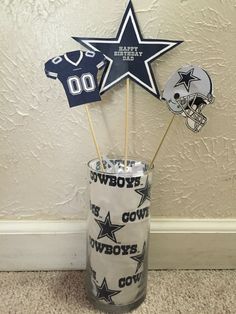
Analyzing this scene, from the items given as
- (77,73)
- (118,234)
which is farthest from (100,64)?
(118,234)

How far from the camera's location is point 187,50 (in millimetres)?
830

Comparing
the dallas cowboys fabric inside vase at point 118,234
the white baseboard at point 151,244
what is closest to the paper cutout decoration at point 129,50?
the dallas cowboys fabric inside vase at point 118,234

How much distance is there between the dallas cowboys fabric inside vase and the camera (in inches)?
29.4

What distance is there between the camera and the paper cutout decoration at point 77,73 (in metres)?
0.74

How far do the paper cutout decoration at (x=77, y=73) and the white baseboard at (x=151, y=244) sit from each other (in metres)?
0.35

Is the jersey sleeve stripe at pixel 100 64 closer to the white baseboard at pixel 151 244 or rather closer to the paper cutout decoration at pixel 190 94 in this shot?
the paper cutout decoration at pixel 190 94

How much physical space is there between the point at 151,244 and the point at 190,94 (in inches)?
15.8

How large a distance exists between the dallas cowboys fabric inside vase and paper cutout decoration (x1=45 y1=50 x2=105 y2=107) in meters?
0.16

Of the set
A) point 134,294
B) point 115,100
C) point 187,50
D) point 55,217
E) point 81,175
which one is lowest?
point 134,294

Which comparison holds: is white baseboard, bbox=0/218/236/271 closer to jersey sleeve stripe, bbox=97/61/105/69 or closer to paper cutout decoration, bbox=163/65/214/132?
paper cutout decoration, bbox=163/65/214/132

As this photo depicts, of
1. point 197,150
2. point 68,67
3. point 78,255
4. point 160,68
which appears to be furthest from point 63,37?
point 78,255

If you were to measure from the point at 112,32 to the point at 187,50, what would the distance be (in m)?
0.18

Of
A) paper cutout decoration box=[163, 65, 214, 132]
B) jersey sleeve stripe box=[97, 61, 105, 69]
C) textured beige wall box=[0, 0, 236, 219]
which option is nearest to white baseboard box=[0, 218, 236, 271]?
textured beige wall box=[0, 0, 236, 219]

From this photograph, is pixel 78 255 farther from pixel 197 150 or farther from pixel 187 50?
pixel 187 50
